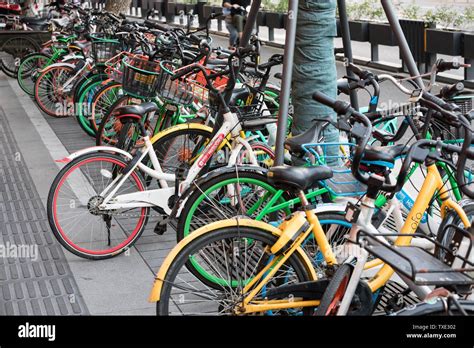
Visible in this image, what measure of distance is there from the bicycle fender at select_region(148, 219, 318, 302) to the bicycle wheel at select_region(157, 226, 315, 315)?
0.05 feet

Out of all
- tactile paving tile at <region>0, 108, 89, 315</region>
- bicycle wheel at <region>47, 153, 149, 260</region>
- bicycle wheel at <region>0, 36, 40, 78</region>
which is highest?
bicycle wheel at <region>0, 36, 40, 78</region>

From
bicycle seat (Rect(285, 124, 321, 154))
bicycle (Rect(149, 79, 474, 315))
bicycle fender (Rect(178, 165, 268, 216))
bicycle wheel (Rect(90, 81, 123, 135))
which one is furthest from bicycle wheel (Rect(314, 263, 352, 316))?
bicycle wheel (Rect(90, 81, 123, 135))

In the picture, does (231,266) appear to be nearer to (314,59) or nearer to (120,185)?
(120,185)

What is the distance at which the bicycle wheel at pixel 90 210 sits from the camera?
574 centimetres

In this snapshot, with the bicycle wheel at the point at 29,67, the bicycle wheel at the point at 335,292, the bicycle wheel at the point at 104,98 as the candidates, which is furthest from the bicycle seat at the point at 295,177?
the bicycle wheel at the point at 29,67

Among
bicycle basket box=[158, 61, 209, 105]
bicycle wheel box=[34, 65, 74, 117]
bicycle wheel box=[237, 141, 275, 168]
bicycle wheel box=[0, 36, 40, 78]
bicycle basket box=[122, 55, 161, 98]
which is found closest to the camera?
bicycle wheel box=[237, 141, 275, 168]

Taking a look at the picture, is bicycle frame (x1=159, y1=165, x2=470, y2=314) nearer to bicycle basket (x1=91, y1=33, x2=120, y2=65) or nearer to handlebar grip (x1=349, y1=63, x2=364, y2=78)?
handlebar grip (x1=349, y1=63, x2=364, y2=78)

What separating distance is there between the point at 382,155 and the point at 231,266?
984 millimetres

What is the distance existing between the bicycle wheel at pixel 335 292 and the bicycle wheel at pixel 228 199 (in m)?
1.49

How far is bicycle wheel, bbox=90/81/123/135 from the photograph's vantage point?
360 inches

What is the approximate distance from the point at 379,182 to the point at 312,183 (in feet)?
1.55

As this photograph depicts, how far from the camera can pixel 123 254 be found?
598 centimetres

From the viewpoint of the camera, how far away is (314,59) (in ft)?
18.9

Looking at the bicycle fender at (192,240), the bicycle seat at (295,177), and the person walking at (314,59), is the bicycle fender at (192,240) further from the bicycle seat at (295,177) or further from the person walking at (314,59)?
A: the person walking at (314,59)
